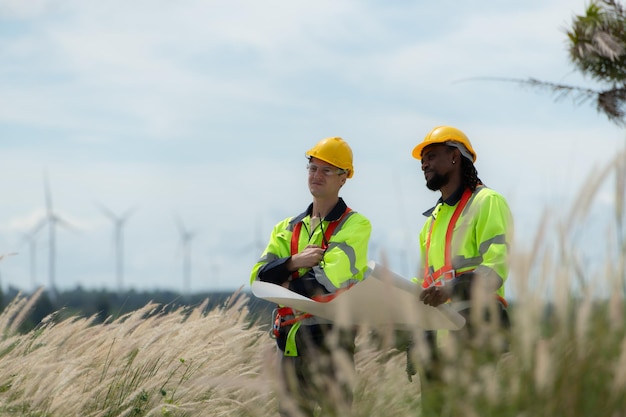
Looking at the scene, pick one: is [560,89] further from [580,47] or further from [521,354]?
[521,354]

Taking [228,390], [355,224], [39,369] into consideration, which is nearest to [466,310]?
[355,224]

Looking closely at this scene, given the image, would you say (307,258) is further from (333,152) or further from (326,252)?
(333,152)

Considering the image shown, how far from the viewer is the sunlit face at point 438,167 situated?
5715mm

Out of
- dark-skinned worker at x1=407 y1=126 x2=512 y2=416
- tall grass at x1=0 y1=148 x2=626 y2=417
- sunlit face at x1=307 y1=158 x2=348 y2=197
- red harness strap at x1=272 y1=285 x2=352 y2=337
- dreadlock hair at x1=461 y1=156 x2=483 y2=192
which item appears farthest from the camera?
sunlit face at x1=307 y1=158 x2=348 y2=197

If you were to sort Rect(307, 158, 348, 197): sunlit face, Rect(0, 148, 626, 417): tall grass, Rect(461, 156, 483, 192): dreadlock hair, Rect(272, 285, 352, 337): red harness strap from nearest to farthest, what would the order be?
Rect(0, 148, 626, 417): tall grass, Rect(461, 156, 483, 192): dreadlock hair, Rect(272, 285, 352, 337): red harness strap, Rect(307, 158, 348, 197): sunlit face

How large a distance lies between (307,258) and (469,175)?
1.14 meters

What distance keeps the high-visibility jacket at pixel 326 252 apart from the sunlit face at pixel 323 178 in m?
0.12

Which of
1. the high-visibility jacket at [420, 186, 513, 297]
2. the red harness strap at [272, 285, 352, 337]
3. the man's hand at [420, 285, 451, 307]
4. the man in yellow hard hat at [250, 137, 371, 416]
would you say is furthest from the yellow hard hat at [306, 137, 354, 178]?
the man's hand at [420, 285, 451, 307]

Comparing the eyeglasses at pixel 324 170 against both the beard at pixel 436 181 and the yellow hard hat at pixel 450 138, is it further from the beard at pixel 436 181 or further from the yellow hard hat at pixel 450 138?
the beard at pixel 436 181

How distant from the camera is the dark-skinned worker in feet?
17.1

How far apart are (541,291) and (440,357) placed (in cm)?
108

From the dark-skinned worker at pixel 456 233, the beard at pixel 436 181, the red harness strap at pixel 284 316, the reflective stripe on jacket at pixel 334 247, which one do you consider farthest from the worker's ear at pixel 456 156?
the red harness strap at pixel 284 316

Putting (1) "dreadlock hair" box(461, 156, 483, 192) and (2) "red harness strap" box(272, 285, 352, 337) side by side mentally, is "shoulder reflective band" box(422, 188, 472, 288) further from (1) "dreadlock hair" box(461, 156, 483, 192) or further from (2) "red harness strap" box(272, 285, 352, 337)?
(2) "red harness strap" box(272, 285, 352, 337)

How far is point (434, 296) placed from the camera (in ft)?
16.3
